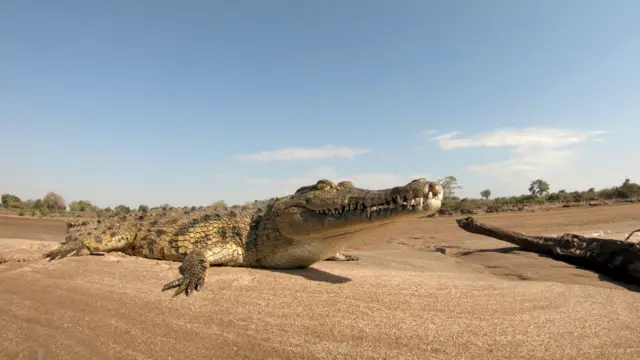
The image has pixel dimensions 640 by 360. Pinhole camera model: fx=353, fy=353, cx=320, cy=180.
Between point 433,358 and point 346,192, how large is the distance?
2451mm

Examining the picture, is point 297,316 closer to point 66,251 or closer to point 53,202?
point 66,251

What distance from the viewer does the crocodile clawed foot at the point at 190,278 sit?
12.5ft

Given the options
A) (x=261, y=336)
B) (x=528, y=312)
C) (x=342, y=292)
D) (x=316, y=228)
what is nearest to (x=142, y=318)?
(x=261, y=336)

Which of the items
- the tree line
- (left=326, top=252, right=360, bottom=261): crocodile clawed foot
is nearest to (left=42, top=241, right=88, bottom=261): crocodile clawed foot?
(left=326, top=252, right=360, bottom=261): crocodile clawed foot

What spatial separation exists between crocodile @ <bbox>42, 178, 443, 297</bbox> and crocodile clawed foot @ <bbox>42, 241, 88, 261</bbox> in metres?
0.01

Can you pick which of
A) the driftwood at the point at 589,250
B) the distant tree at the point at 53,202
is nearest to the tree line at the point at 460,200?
the distant tree at the point at 53,202

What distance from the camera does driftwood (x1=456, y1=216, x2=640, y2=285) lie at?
550cm

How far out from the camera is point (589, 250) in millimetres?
6449

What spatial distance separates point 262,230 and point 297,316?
2449 millimetres

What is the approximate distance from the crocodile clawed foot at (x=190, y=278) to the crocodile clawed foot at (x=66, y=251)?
2.37m

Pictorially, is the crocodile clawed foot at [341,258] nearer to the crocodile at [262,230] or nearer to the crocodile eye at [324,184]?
the crocodile at [262,230]

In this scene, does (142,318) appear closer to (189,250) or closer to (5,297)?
(5,297)

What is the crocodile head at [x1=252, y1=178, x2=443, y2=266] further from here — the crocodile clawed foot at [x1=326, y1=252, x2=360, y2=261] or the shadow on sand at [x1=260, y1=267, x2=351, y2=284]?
the crocodile clawed foot at [x1=326, y1=252, x2=360, y2=261]

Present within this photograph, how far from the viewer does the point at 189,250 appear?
5.64m
